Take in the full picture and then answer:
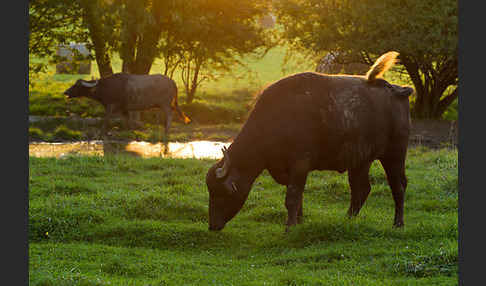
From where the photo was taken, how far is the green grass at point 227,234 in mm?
7133

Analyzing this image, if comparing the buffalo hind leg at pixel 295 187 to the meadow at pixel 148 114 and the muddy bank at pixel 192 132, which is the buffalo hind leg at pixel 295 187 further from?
the muddy bank at pixel 192 132

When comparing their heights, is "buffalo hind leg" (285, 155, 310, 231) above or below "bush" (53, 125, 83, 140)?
above

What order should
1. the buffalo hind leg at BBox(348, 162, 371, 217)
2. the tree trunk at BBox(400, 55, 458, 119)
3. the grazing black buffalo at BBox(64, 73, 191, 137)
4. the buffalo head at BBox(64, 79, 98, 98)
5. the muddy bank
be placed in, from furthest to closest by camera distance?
the tree trunk at BBox(400, 55, 458, 119) < the buffalo head at BBox(64, 79, 98, 98) < the grazing black buffalo at BBox(64, 73, 191, 137) < the muddy bank < the buffalo hind leg at BBox(348, 162, 371, 217)

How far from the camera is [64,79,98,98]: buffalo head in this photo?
2131 cm

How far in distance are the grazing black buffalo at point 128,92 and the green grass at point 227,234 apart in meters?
7.81

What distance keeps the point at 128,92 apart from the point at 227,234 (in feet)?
41.4

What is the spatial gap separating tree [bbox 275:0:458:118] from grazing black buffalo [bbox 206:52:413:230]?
1188 centimetres

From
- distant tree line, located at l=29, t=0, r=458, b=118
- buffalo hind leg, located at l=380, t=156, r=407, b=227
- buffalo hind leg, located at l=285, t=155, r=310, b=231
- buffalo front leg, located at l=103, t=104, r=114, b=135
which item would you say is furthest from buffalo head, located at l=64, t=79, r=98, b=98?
buffalo hind leg, located at l=380, t=156, r=407, b=227

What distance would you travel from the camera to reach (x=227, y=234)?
9227mm

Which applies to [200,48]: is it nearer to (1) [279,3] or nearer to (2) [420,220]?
(1) [279,3]

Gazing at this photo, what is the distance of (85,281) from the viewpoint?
652 centimetres

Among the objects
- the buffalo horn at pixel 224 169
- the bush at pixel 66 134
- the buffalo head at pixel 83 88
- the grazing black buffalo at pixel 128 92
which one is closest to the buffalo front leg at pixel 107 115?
the grazing black buffalo at pixel 128 92

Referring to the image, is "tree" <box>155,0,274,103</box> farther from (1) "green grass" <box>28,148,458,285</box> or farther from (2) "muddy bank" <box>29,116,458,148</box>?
(1) "green grass" <box>28,148,458,285</box>

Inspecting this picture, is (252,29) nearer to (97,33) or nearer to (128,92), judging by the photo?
(97,33)
